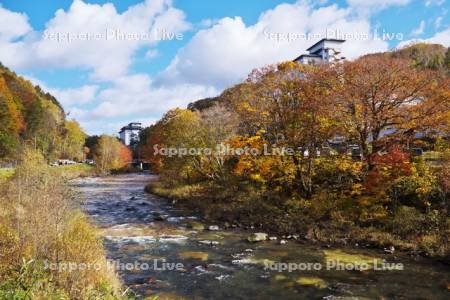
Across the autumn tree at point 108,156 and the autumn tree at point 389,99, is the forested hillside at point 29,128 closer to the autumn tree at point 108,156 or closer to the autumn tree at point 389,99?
the autumn tree at point 108,156

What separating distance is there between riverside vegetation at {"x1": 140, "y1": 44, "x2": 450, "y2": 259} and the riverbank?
7 cm

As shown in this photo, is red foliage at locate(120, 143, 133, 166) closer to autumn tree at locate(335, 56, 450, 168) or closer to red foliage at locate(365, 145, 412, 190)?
autumn tree at locate(335, 56, 450, 168)

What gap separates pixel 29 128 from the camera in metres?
89.2

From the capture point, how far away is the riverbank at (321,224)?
21109mm

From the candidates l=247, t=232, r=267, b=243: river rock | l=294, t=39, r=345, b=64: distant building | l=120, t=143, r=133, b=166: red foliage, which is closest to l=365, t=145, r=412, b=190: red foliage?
l=247, t=232, r=267, b=243: river rock

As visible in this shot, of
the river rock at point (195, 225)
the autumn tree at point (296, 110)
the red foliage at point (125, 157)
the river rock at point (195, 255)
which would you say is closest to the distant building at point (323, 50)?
the red foliage at point (125, 157)

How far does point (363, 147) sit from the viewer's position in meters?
27.2

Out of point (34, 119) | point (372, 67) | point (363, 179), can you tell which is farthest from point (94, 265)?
point (34, 119)

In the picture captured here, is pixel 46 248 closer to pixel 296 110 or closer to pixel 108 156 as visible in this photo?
pixel 296 110

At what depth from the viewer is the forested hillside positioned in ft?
230

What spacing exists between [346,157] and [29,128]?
79.9 m

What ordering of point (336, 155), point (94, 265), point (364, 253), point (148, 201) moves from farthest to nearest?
point (148, 201)
point (336, 155)
point (364, 253)
point (94, 265)

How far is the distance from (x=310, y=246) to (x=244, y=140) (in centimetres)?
1277

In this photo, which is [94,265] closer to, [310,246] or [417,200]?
[310,246]
